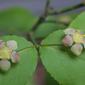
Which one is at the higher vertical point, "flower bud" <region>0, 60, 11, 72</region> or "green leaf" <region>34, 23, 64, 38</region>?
"flower bud" <region>0, 60, 11, 72</region>

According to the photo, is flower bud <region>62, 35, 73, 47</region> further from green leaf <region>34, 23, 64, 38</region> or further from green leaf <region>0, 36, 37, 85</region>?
green leaf <region>34, 23, 64, 38</region>

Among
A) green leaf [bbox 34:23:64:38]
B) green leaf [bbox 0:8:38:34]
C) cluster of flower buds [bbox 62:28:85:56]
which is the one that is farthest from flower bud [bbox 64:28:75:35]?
green leaf [bbox 0:8:38:34]

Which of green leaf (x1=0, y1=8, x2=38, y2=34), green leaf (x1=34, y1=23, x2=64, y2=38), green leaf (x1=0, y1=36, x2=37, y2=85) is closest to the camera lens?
green leaf (x1=0, y1=36, x2=37, y2=85)

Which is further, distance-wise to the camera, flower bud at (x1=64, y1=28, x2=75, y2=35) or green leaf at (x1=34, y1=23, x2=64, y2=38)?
green leaf at (x1=34, y1=23, x2=64, y2=38)

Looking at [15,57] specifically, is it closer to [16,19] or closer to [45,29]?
[45,29]

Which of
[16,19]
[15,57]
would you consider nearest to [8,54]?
[15,57]

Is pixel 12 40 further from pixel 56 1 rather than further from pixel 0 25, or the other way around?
pixel 56 1

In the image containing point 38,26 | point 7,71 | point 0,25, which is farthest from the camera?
point 0,25

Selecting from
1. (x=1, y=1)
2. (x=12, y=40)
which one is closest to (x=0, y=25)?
(x=12, y=40)
